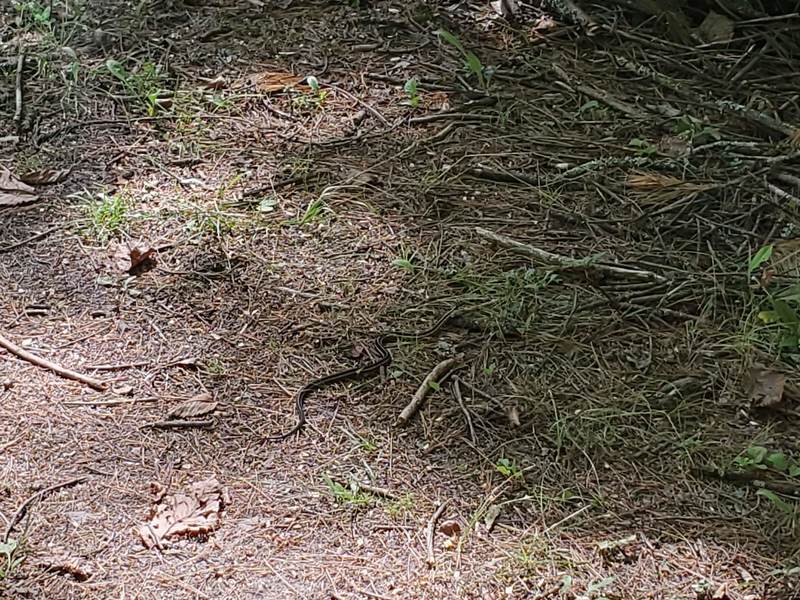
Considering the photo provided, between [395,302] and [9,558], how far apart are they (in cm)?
108

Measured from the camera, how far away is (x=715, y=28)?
3.28 meters

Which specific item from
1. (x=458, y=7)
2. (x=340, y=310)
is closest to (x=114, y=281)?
(x=340, y=310)

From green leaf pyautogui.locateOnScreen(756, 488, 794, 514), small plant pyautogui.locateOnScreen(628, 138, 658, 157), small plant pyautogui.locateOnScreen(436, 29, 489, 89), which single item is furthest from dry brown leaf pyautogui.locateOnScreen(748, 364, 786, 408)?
small plant pyautogui.locateOnScreen(436, 29, 489, 89)

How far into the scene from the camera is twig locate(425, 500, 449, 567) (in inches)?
69.4

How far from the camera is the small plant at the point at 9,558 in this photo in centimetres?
171

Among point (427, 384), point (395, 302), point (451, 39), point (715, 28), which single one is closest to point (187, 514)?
point (427, 384)

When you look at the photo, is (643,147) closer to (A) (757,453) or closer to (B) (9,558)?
(A) (757,453)

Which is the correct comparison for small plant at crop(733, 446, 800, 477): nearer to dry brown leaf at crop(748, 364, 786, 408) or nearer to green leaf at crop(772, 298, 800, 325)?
dry brown leaf at crop(748, 364, 786, 408)

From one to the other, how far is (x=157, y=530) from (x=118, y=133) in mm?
1565

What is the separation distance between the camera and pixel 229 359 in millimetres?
2209

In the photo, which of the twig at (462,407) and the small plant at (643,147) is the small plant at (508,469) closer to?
the twig at (462,407)

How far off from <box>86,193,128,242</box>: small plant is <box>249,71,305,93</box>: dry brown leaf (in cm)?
72

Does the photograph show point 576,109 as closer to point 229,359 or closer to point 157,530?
point 229,359

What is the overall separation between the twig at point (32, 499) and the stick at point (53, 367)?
0.90ft
